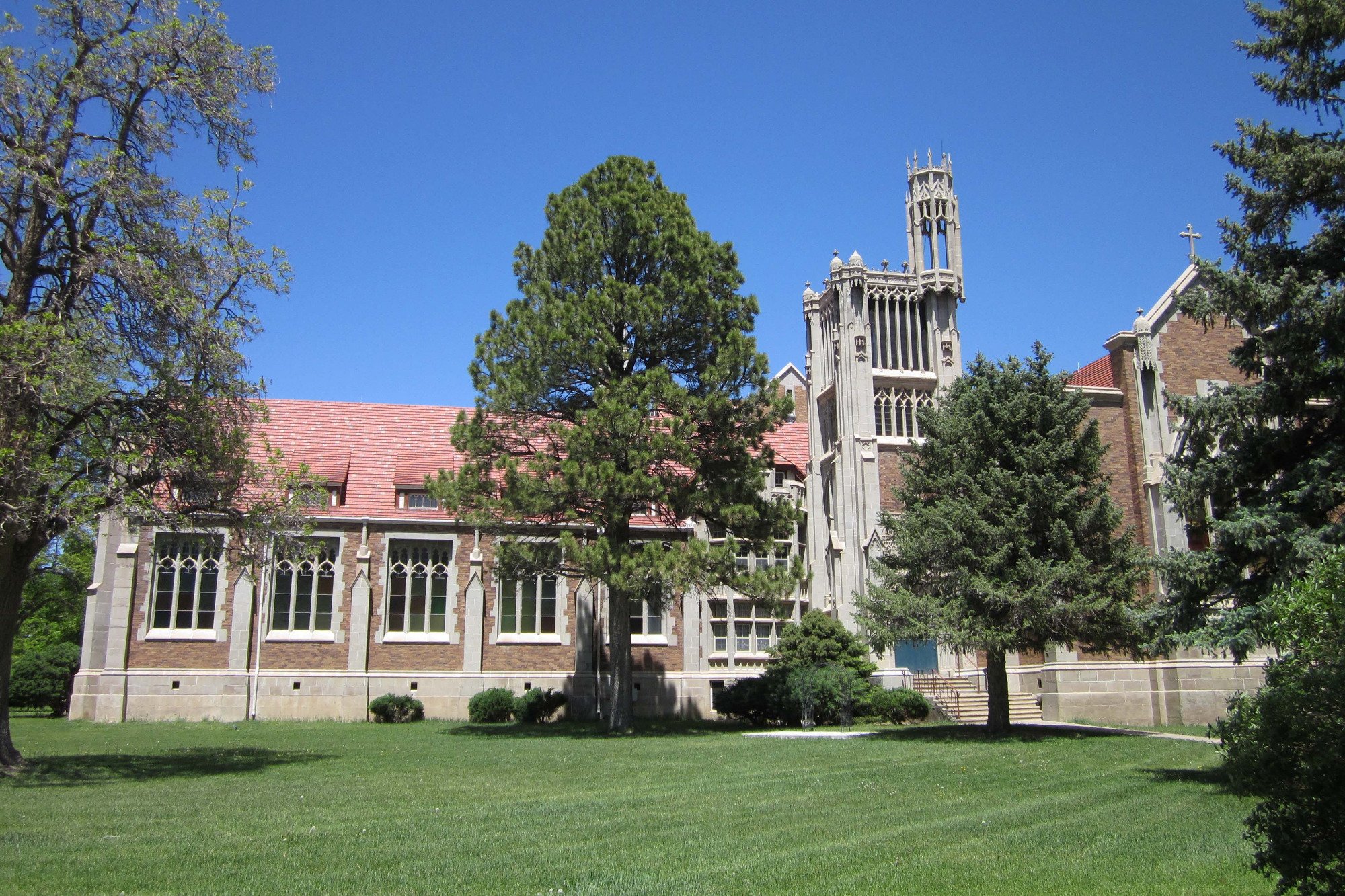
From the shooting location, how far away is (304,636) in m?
31.3

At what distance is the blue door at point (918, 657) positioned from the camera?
36469 millimetres

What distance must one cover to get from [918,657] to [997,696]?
14.2 meters

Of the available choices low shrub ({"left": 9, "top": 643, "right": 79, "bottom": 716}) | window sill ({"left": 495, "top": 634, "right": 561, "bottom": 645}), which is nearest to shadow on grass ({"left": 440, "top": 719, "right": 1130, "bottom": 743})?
window sill ({"left": 495, "top": 634, "right": 561, "bottom": 645})

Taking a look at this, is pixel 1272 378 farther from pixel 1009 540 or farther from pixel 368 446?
pixel 368 446

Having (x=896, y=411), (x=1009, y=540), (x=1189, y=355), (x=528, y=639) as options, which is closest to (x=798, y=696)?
(x=1009, y=540)

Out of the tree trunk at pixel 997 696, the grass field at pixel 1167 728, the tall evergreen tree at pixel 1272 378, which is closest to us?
the tall evergreen tree at pixel 1272 378

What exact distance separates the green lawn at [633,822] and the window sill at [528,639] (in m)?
13.4

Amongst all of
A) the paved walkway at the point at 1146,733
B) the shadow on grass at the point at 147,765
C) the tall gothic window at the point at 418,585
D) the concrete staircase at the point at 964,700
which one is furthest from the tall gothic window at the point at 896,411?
the shadow on grass at the point at 147,765

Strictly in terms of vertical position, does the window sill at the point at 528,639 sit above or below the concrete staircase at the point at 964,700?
above

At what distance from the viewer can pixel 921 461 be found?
24.3 m

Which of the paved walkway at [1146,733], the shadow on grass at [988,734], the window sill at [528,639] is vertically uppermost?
the window sill at [528,639]

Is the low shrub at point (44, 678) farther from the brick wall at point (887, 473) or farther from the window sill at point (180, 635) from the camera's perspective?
the brick wall at point (887, 473)

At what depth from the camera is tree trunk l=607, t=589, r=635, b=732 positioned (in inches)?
958

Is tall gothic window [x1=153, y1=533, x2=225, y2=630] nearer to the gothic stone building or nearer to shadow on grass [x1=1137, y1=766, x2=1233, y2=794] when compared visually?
the gothic stone building
